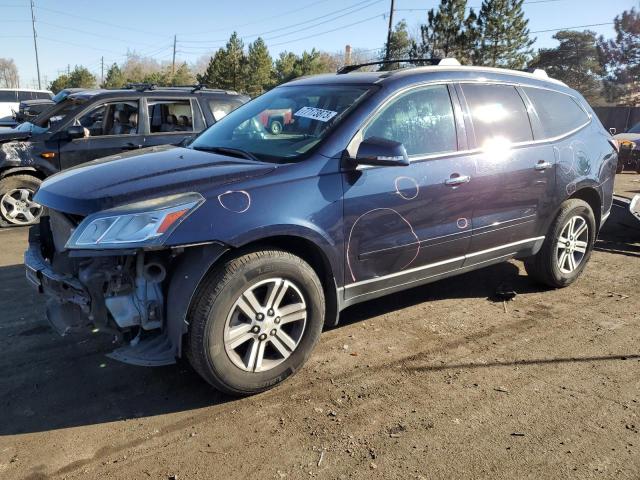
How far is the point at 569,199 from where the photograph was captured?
4820 millimetres

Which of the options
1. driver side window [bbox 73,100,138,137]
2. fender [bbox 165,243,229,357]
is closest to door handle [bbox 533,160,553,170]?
fender [bbox 165,243,229,357]

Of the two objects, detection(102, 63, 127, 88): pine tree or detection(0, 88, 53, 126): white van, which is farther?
detection(102, 63, 127, 88): pine tree

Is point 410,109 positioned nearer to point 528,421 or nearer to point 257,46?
point 528,421

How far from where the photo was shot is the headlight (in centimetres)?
268

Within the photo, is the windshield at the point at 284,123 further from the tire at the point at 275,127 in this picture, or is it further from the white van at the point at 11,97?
the white van at the point at 11,97

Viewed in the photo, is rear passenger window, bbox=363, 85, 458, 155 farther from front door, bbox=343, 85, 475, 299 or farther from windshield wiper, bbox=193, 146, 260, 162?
windshield wiper, bbox=193, 146, 260, 162

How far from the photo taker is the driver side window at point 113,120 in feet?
23.5

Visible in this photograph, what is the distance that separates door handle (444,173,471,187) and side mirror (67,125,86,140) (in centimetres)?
531

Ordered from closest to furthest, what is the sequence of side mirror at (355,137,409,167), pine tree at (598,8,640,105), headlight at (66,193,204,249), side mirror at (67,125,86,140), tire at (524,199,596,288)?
headlight at (66,193,204,249)
side mirror at (355,137,409,167)
tire at (524,199,596,288)
side mirror at (67,125,86,140)
pine tree at (598,8,640,105)

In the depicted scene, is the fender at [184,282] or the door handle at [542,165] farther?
the door handle at [542,165]

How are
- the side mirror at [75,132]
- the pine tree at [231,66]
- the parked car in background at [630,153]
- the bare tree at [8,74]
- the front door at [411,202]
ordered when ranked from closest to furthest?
the front door at [411,202]
the side mirror at [75,132]
the parked car in background at [630,153]
the pine tree at [231,66]
the bare tree at [8,74]

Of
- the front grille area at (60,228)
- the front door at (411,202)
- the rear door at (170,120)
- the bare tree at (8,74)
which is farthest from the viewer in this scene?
the bare tree at (8,74)

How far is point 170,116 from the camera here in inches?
292

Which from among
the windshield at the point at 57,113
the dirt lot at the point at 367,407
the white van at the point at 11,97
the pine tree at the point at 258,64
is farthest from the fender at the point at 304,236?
the pine tree at the point at 258,64
